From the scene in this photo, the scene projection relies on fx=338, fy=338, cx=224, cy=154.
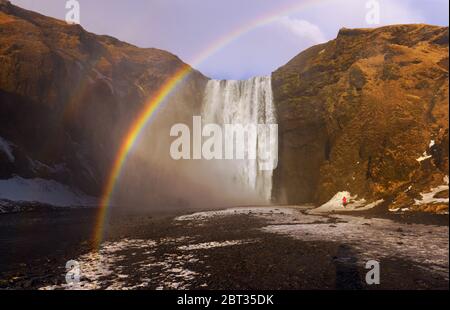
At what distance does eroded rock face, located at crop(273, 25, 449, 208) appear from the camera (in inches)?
1266

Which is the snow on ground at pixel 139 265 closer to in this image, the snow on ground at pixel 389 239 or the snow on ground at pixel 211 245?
the snow on ground at pixel 211 245

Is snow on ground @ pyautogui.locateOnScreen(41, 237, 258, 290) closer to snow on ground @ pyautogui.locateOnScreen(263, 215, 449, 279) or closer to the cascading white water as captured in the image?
snow on ground @ pyautogui.locateOnScreen(263, 215, 449, 279)

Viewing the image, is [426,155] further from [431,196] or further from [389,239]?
[389,239]

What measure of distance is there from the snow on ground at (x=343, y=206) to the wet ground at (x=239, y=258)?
975 cm

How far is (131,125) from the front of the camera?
255ft

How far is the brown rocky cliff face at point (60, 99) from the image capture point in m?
52.8

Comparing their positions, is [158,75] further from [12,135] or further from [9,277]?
[9,277]

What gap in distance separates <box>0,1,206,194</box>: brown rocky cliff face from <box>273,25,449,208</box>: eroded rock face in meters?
34.9

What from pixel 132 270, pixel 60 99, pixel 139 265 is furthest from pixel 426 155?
pixel 60 99

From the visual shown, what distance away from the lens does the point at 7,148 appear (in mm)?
48562

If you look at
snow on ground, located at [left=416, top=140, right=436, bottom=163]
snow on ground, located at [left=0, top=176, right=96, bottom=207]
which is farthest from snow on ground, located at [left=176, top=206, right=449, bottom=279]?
snow on ground, located at [left=0, top=176, right=96, bottom=207]

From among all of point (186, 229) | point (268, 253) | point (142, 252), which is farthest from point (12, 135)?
point (268, 253)

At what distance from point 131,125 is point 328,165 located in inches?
1931

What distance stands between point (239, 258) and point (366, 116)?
31091mm
